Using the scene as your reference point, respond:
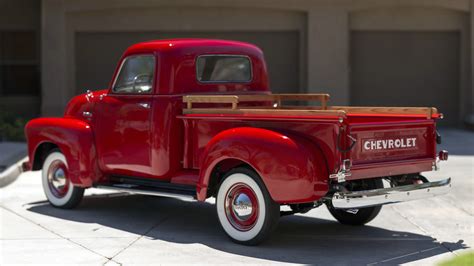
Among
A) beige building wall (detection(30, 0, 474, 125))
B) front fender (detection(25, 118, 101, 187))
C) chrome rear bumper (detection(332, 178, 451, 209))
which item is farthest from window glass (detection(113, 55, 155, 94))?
beige building wall (detection(30, 0, 474, 125))

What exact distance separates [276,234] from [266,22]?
1166 centimetres

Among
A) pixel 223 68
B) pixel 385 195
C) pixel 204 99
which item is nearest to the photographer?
pixel 385 195

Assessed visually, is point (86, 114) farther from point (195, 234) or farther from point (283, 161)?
point (283, 161)

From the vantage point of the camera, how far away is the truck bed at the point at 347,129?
7.04 metres

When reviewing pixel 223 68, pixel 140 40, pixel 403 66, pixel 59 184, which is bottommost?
pixel 59 184

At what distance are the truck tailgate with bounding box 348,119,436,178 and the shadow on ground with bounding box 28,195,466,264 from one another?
0.74m

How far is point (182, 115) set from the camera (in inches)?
327

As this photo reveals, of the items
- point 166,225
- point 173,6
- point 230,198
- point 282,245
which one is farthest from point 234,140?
point 173,6

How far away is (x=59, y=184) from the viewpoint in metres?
9.68

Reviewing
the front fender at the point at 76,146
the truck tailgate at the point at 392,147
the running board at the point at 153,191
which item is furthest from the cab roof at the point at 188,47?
the truck tailgate at the point at 392,147

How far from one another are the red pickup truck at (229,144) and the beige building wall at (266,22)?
948 cm

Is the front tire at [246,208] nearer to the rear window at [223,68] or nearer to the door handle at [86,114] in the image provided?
the rear window at [223,68]

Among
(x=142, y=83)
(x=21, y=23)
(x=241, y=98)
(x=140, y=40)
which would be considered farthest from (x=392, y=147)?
(x=21, y=23)

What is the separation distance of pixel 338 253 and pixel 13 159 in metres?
7.47
